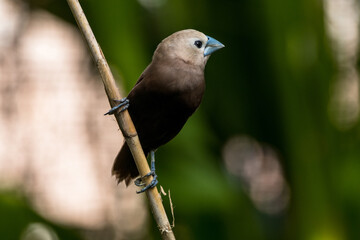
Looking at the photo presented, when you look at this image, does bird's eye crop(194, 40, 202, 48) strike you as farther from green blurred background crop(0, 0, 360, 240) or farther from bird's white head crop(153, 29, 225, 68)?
green blurred background crop(0, 0, 360, 240)

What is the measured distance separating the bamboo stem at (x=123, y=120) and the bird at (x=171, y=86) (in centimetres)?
8

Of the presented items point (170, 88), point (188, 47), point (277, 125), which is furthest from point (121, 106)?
point (277, 125)

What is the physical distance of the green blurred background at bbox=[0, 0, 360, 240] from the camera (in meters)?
2.49

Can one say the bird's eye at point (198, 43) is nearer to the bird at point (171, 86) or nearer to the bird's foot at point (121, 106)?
the bird at point (171, 86)

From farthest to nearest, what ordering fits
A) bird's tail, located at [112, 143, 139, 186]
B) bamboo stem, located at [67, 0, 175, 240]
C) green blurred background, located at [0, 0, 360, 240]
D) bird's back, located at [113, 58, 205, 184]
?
1. green blurred background, located at [0, 0, 360, 240]
2. bird's tail, located at [112, 143, 139, 186]
3. bird's back, located at [113, 58, 205, 184]
4. bamboo stem, located at [67, 0, 175, 240]

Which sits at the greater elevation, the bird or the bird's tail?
the bird

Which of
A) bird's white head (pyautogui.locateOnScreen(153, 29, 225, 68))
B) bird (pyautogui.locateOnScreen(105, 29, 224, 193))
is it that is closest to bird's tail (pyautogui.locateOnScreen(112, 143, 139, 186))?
bird (pyautogui.locateOnScreen(105, 29, 224, 193))

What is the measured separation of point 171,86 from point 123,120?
0.18m

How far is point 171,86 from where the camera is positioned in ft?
4.77

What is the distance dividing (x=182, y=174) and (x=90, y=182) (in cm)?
94

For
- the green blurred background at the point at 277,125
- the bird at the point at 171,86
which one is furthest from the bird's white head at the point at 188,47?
the green blurred background at the point at 277,125

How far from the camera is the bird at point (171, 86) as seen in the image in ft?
4.78

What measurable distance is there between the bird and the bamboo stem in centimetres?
8

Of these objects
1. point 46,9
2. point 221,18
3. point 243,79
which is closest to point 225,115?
point 243,79
